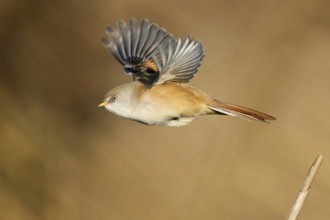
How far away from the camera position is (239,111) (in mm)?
1221

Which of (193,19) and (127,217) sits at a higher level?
(193,19)

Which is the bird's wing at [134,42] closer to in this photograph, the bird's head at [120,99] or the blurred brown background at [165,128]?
the bird's head at [120,99]

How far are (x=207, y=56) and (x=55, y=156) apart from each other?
99 cm

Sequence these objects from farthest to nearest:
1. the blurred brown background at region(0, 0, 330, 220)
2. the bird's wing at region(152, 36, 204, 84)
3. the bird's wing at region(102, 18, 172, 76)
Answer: the blurred brown background at region(0, 0, 330, 220) < the bird's wing at region(102, 18, 172, 76) < the bird's wing at region(152, 36, 204, 84)

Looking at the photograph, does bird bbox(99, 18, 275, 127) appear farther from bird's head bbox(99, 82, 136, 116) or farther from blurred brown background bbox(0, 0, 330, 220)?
blurred brown background bbox(0, 0, 330, 220)

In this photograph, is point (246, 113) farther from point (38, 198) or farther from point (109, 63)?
point (38, 198)

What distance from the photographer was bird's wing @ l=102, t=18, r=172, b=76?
1.23 metres

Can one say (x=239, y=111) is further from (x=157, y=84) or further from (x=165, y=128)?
(x=165, y=128)

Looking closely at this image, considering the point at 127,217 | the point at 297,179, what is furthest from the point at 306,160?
the point at 127,217

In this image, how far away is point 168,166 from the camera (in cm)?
208

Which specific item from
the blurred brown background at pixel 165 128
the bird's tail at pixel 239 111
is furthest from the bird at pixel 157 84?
the blurred brown background at pixel 165 128

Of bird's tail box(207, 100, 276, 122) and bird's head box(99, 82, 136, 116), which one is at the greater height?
bird's tail box(207, 100, 276, 122)

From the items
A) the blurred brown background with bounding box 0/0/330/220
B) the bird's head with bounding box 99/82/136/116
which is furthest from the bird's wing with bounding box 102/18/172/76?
the blurred brown background with bounding box 0/0/330/220

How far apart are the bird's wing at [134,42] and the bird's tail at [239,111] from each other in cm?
20
